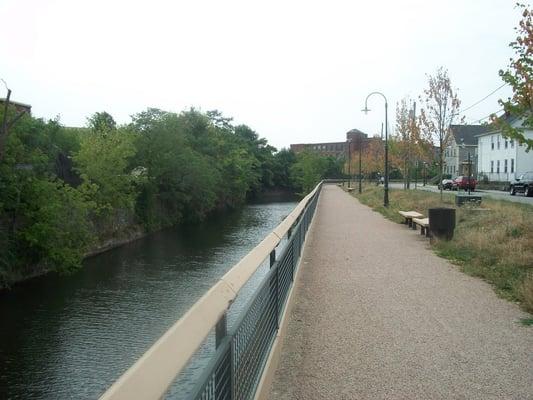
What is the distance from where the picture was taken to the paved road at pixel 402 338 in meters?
4.45

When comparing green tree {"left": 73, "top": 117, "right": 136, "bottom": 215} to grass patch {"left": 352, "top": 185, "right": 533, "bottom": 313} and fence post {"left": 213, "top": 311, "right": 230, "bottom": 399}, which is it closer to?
grass patch {"left": 352, "top": 185, "right": 533, "bottom": 313}

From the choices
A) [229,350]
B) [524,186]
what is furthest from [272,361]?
[524,186]

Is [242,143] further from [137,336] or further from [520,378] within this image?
[520,378]

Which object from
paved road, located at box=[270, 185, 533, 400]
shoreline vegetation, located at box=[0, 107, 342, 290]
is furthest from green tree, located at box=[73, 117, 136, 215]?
paved road, located at box=[270, 185, 533, 400]

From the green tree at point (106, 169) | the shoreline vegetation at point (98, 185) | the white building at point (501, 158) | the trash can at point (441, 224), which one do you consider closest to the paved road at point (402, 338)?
the trash can at point (441, 224)

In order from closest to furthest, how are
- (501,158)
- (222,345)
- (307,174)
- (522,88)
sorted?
1. (222,345)
2. (522,88)
3. (501,158)
4. (307,174)

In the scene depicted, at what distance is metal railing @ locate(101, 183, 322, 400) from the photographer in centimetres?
167

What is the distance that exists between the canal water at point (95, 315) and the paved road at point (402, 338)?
5.90 meters

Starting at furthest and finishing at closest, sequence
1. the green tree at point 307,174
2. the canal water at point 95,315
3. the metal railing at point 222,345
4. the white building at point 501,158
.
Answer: the green tree at point 307,174 → the white building at point 501,158 → the canal water at point 95,315 → the metal railing at point 222,345

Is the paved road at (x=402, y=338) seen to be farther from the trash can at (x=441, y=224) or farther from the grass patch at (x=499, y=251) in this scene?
the trash can at (x=441, y=224)

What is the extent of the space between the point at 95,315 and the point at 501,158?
5179 centimetres

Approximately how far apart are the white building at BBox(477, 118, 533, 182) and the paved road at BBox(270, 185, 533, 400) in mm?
45492

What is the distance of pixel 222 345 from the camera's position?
2846 millimetres

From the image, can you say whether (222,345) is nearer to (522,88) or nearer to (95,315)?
(522,88)
